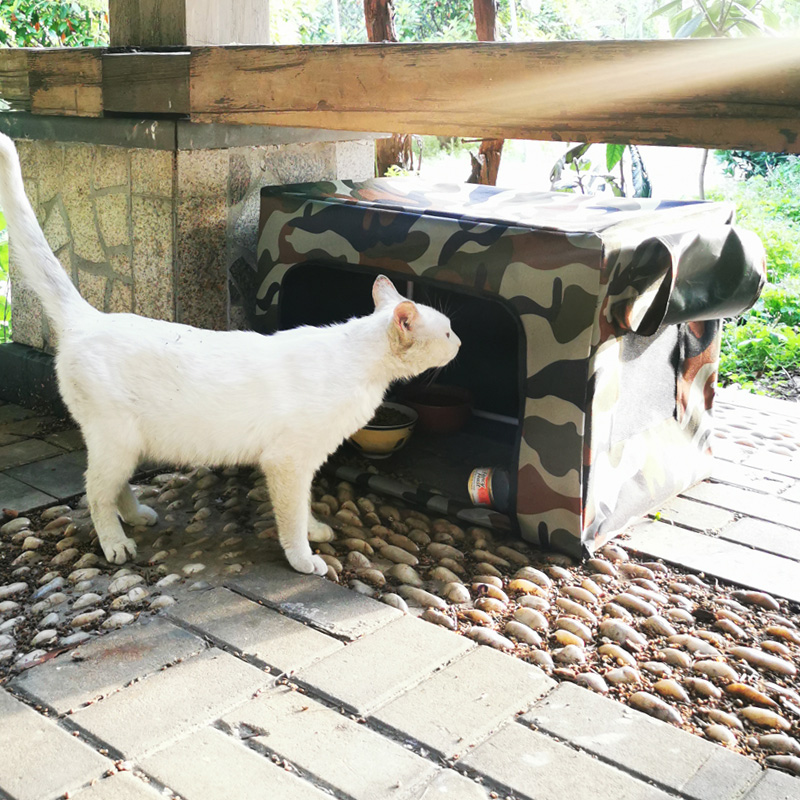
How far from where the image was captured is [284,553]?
117 inches

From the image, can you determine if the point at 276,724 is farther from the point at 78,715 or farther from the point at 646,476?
the point at 646,476

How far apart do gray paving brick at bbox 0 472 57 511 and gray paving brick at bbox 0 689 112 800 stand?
4.30 ft

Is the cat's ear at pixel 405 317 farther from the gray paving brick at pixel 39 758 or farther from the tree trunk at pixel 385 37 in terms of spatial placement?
the tree trunk at pixel 385 37

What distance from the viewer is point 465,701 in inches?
87.4

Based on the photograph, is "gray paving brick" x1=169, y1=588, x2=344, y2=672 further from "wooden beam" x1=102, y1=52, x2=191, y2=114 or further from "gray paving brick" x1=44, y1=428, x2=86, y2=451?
"wooden beam" x1=102, y1=52, x2=191, y2=114

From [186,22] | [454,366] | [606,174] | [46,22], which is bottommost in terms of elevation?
[454,366]

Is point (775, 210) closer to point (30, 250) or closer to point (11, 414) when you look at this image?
point (11, 414)

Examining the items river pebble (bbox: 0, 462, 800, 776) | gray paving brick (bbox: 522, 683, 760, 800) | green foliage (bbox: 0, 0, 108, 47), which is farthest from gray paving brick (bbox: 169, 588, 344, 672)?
green foliage (bbox: 0, 0, 108, 47)

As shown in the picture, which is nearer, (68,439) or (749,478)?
(749,478)

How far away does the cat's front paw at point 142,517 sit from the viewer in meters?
3.15

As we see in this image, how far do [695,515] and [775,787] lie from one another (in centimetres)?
159

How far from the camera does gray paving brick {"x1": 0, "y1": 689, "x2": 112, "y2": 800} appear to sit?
1.84 meters

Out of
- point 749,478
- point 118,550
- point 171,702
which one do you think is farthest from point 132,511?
point 749,478

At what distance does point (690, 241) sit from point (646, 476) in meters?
0.92
